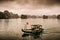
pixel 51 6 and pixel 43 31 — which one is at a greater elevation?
pixel 51 6

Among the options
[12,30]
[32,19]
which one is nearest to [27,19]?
[32,19]

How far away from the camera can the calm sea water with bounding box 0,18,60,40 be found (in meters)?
4.51

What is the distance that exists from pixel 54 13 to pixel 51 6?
0.57ft

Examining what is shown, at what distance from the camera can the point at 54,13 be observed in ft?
15.0

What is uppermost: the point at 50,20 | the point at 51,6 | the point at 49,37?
the point at 51,6

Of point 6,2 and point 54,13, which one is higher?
point 6,2

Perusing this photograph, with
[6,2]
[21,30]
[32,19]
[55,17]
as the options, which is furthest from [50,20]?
[6,2]

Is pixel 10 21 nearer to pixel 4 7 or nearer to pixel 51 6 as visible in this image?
pixel 4 7

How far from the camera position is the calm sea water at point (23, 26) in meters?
4.51

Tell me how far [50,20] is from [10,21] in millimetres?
907

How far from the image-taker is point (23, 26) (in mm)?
4527

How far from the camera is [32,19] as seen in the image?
4527 millimetres

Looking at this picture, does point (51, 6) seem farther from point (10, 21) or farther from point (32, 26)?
point (10, 21)

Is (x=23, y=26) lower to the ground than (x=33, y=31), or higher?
higher
